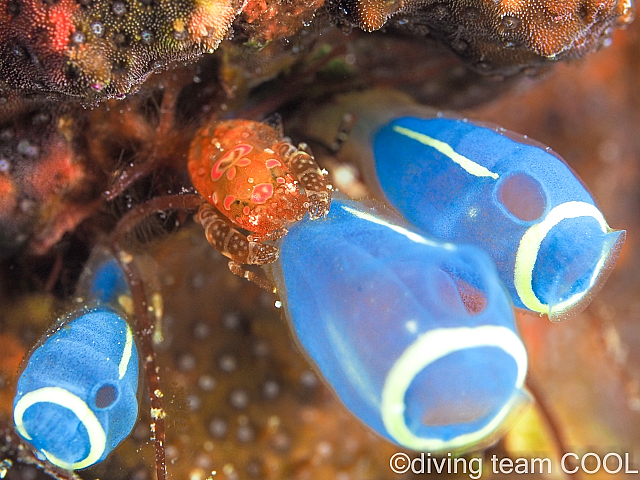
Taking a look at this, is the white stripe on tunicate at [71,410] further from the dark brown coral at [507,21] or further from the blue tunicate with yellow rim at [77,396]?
the dark brown coral at [507,21]

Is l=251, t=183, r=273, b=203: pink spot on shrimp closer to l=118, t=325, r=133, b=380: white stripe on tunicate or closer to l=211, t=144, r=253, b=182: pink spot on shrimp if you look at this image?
l=211, t=144, r=253, b=182: pink spot on shrimp

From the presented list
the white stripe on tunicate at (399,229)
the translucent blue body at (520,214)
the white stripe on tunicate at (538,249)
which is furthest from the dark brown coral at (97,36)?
the white stripe on tunicate at (538,249)

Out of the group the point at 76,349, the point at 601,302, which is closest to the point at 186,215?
the point at 76,349

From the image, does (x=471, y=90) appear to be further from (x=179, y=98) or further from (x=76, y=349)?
(x=76, y=349)

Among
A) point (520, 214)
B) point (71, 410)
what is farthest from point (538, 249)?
point (71, 410)

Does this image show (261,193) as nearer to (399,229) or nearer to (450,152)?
(399,229)

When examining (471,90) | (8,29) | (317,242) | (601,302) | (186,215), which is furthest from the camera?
(601,302)

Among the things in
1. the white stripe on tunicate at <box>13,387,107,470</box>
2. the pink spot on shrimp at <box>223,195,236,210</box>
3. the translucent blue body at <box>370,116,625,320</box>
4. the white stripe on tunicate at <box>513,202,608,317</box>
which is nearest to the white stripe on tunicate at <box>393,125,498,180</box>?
the translucent blue body at <box>370,116,625,320</box>
